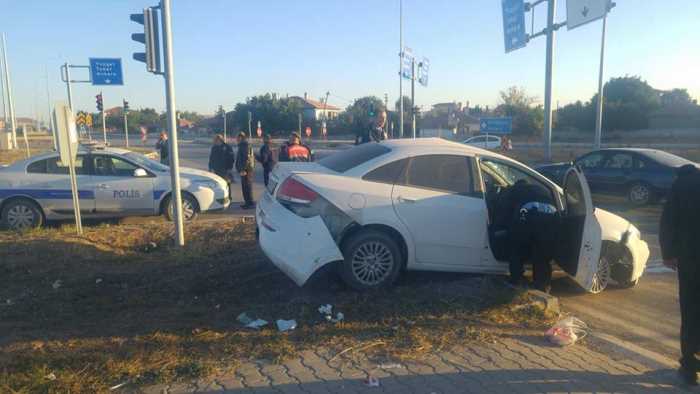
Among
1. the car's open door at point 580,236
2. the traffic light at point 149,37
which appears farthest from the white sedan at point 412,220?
the traffic light at point 149,37

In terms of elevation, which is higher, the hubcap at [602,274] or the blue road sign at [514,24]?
the blue road sign at [514,24]

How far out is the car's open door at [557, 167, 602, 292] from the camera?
16.3ft

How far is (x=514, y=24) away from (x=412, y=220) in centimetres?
1675

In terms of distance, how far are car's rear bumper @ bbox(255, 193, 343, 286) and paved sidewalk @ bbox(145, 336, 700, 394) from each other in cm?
107

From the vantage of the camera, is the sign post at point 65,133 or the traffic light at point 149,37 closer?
the traffic light at point 149,37

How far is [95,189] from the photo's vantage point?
980 centimetres

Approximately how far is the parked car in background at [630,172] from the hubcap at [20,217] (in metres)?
10.9

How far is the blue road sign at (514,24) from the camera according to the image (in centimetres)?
1959

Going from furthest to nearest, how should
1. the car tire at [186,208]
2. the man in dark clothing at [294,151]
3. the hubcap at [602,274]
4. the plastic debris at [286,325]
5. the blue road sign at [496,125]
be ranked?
1. the blue road sign at [496,125]
2. the man in dark clothing at [294,151]
3. the car tire at [186,208]
4. the hubcap at [602,274]
5. the plastic debris at [286,325]

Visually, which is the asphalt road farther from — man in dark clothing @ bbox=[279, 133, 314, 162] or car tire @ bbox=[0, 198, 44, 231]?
car tire @ bbox=[0, 198, 44, 231]

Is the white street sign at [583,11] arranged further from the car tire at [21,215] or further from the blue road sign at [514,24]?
the car tire at [21,215]

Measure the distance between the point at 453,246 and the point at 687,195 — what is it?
239 centimetres

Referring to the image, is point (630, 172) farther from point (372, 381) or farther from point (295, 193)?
point (372, 381)


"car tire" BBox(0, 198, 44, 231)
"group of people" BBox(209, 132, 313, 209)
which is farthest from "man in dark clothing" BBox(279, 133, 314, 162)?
"car tire" BBox(0, 198, 44, 231)
